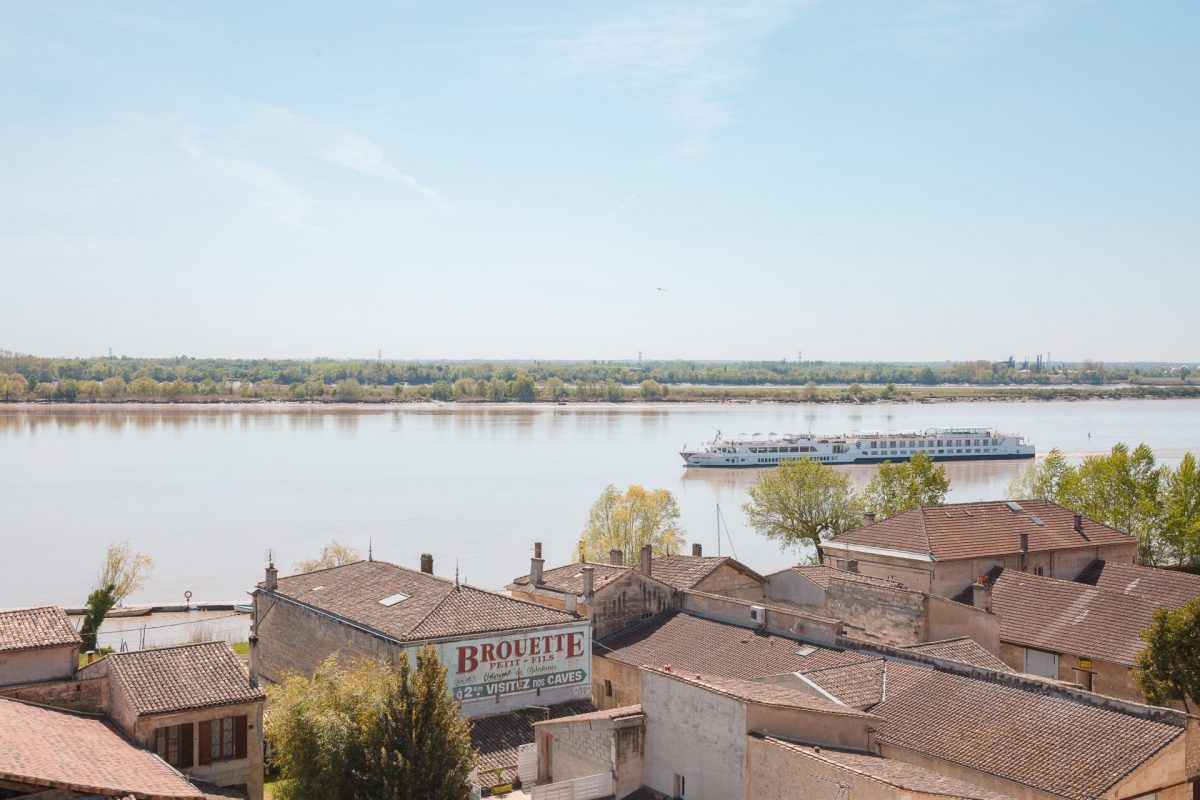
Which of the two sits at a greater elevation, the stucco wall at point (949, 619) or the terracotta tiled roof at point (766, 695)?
the terracotta tiled roof at point (766, 695)

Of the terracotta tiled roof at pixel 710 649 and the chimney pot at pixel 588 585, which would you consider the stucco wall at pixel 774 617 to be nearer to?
the terracotta tiled roof at pixel 710 649

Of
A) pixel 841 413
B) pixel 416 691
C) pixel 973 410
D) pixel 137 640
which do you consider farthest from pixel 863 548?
pixel 973 410

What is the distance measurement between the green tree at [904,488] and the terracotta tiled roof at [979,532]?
20.4 feet

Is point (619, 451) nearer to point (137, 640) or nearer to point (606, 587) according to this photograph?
point (137, 640)

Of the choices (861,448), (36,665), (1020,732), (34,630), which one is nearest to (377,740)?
(36,665)

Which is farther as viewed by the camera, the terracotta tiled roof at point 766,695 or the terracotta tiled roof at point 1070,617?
the terracotta tiled roof at point 1070,617

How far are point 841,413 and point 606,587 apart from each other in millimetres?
141985

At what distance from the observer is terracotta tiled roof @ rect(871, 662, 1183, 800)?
1312 centimetres

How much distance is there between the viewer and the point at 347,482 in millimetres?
67625

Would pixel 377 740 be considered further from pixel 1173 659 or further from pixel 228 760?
pixel 1173 659

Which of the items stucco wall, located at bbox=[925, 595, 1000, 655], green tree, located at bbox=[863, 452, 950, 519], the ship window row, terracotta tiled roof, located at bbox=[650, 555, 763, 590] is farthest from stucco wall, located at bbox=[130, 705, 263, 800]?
the ship window row

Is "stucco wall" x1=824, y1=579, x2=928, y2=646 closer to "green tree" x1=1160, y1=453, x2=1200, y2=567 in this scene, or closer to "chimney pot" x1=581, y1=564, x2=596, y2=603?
"chimney pot" x1=581, y1=564, x2=596, y2=603

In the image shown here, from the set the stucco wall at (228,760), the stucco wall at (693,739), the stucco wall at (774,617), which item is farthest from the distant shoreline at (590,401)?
the stucco wall at (693,739)

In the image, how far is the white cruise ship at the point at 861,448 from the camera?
87.8 metres
